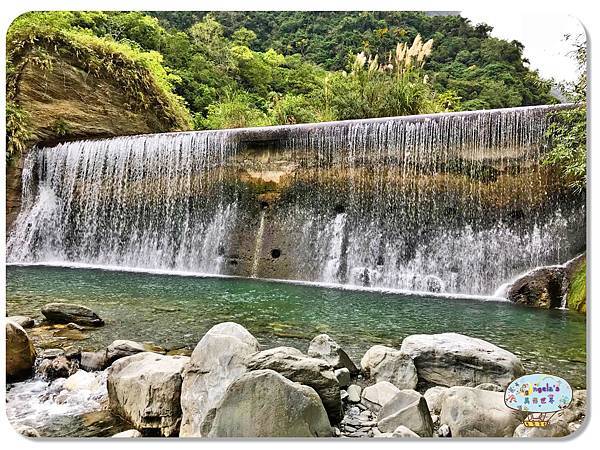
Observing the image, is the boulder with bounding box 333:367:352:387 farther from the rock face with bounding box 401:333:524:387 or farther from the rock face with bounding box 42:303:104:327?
the rock face with bounding box 42:303:104:327

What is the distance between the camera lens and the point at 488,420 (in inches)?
77.9

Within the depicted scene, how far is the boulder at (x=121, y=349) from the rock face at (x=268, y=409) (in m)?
0.82

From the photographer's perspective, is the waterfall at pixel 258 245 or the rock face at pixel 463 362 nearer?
the rock face at pixel 463 362

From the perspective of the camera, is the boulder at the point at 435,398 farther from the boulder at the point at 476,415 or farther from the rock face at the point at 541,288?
the rock face at the point at 541,288

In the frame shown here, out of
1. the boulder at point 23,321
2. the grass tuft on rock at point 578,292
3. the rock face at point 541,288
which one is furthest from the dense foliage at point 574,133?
the boulder at point 23,321

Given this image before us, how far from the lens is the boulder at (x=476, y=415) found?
6.41 feet

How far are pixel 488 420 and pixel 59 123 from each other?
539cm

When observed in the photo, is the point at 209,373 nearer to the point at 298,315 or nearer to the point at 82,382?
the point at 82,382

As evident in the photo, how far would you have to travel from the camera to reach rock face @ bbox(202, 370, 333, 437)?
6.00 ft

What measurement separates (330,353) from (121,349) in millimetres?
1021

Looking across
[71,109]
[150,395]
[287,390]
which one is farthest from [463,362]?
[71,109]

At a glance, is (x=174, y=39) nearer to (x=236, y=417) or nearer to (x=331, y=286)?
(x=331, y=286)

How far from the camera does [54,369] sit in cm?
240

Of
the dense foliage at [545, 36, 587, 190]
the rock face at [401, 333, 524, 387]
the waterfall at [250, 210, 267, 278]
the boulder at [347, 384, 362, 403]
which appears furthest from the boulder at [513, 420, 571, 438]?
the waterfall at [250, 210, 267, 278]
